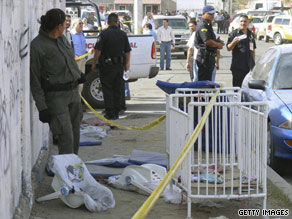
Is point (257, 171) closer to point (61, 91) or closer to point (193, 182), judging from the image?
point (193, 182)

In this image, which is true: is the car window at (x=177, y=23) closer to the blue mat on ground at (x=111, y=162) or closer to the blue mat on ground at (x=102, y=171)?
the blue mat on ground at (x=111, y=162)

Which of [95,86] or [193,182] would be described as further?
[95,86]


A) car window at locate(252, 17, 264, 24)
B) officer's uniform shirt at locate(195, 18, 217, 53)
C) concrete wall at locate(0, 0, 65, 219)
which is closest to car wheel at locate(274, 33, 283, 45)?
car window at locate(252, 17, 264, 24)

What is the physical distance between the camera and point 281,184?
7625 mm

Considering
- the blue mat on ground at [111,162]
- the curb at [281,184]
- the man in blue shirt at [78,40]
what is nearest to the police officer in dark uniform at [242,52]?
the man in blue shirt at [78,40]

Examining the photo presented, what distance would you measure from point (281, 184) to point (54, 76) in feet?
9.08

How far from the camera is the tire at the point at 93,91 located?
14656mm

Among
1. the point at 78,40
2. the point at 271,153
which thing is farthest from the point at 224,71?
the point at 271,153

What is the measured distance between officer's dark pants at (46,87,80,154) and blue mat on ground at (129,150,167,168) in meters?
1.34

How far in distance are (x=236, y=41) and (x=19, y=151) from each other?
23.7 feet

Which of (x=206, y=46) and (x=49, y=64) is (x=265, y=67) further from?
(x=49, y=64)

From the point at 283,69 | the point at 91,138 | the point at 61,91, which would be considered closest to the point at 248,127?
the point at 61,91

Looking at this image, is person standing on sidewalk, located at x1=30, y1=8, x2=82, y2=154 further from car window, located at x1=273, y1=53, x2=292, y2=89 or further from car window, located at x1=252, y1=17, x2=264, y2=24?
car window, located at x1=252, y1=17, x2=264, y2=24

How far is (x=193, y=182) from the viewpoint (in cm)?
618
